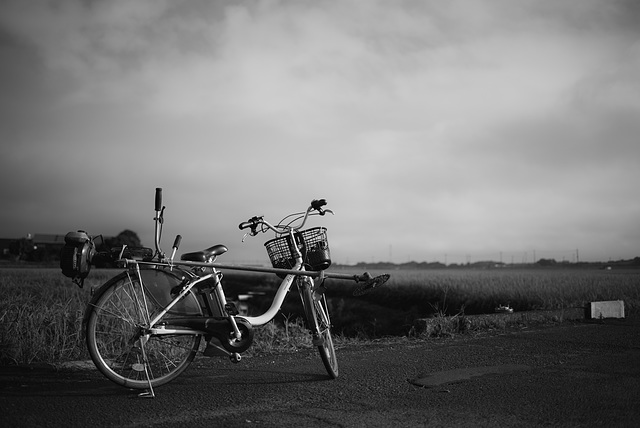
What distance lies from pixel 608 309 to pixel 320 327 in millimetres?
6782

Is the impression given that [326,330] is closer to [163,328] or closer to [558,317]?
[163,328]

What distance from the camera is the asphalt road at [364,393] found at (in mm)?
3529

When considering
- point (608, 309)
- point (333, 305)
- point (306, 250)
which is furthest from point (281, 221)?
point (333, 305)

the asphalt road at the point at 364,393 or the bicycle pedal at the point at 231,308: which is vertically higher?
the bicycle pedal at the point at 231,308

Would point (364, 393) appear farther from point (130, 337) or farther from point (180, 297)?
point (130, 337)

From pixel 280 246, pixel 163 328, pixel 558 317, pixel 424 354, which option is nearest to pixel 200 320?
pixel 163 328

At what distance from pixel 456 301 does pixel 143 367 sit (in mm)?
16145

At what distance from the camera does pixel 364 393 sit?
167 inches

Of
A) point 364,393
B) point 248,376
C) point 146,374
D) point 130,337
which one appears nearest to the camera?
point 146,374

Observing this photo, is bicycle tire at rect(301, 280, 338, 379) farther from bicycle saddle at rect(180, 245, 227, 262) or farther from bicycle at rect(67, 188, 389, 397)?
bicycle saddle at rect(180, 245, 227, 262)

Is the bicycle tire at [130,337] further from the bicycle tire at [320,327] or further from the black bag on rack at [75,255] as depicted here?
the bicycle tire at [320,327]

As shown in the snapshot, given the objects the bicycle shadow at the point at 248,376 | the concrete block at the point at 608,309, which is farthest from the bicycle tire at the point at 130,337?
the concrete block at the point at 608,309

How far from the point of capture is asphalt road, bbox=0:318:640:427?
11.6 feet

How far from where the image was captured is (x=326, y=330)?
16.1 ft
